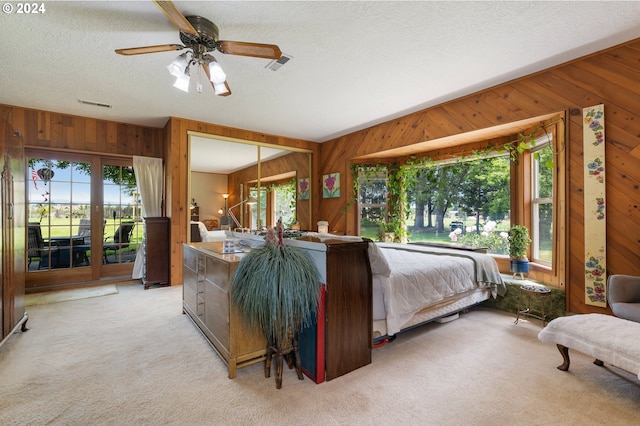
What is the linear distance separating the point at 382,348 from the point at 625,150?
283cm

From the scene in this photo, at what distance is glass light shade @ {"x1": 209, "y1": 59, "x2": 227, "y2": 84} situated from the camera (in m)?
2.24

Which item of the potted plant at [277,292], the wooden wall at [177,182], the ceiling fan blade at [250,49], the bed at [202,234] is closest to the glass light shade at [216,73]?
the ceiling fan blade at [250,49]

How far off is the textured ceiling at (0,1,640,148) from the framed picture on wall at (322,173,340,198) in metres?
1.91

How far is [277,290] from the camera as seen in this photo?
6.07 ft

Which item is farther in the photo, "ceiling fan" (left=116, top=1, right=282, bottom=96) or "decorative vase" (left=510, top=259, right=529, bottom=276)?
"decorative vase" (left=510, top=259, right=529, bottom=276)

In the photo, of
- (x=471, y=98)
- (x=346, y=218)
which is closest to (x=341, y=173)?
(x=346, y=218)

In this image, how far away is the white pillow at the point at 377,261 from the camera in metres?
2.26

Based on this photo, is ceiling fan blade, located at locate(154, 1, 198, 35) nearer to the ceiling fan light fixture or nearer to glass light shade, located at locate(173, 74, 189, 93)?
the ceiling fan light fixture

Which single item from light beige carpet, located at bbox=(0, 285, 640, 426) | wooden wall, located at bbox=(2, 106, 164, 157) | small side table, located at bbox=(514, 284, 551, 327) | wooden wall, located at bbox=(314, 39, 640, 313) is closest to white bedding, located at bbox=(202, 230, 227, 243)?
wooden wall, located at bbox=(2, 106, 164, 157)

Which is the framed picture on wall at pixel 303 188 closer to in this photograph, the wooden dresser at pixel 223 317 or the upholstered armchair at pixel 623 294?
the wooden dresser at pixel 223 317

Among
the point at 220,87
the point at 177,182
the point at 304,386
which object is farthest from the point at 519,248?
the point at 177,182

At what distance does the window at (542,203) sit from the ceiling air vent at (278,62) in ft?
10.5

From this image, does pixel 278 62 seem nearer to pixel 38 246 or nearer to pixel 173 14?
pixel 173 14

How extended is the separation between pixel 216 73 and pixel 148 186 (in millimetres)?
3354
